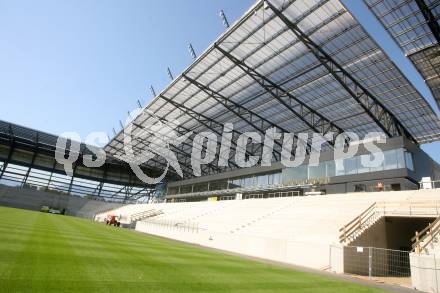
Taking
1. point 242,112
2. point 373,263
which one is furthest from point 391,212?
point 242,112

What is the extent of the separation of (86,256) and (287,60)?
2456 centimetres

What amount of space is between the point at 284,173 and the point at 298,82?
15.6 m

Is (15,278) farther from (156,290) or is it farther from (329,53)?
(329,53)

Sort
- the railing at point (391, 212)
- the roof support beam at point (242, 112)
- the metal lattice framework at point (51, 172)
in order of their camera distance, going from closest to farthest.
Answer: the railing at point (391, 212) < the roof support beam at point (242, 112) < the metal lattice framework at point (51, 172)

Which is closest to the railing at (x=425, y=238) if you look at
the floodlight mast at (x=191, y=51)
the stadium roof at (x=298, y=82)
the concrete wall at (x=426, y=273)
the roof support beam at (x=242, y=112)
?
the concrete wall at (x=426, y=273)

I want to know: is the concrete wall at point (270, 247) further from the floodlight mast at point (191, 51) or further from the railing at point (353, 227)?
the floodlight mast at point (191, 51)

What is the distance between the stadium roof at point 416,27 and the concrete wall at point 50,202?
6365 centimetres

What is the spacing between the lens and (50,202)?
70.7 meters

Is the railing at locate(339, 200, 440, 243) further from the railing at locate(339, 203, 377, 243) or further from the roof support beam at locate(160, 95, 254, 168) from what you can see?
the roof support beam at locate(160, 95, 254, 168)

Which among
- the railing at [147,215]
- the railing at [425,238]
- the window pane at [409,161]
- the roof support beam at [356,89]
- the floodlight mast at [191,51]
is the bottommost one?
the railing at [425,238]

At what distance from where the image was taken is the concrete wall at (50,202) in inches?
2547

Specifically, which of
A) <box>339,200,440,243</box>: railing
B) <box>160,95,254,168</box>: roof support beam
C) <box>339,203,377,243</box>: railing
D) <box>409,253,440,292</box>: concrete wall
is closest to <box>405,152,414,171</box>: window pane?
<box>339,200,440,243</box>: railing

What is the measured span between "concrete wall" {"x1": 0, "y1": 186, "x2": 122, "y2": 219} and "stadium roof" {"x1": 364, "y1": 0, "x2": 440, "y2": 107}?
63.6m

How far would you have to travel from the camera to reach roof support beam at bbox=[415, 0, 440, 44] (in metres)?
20.2
